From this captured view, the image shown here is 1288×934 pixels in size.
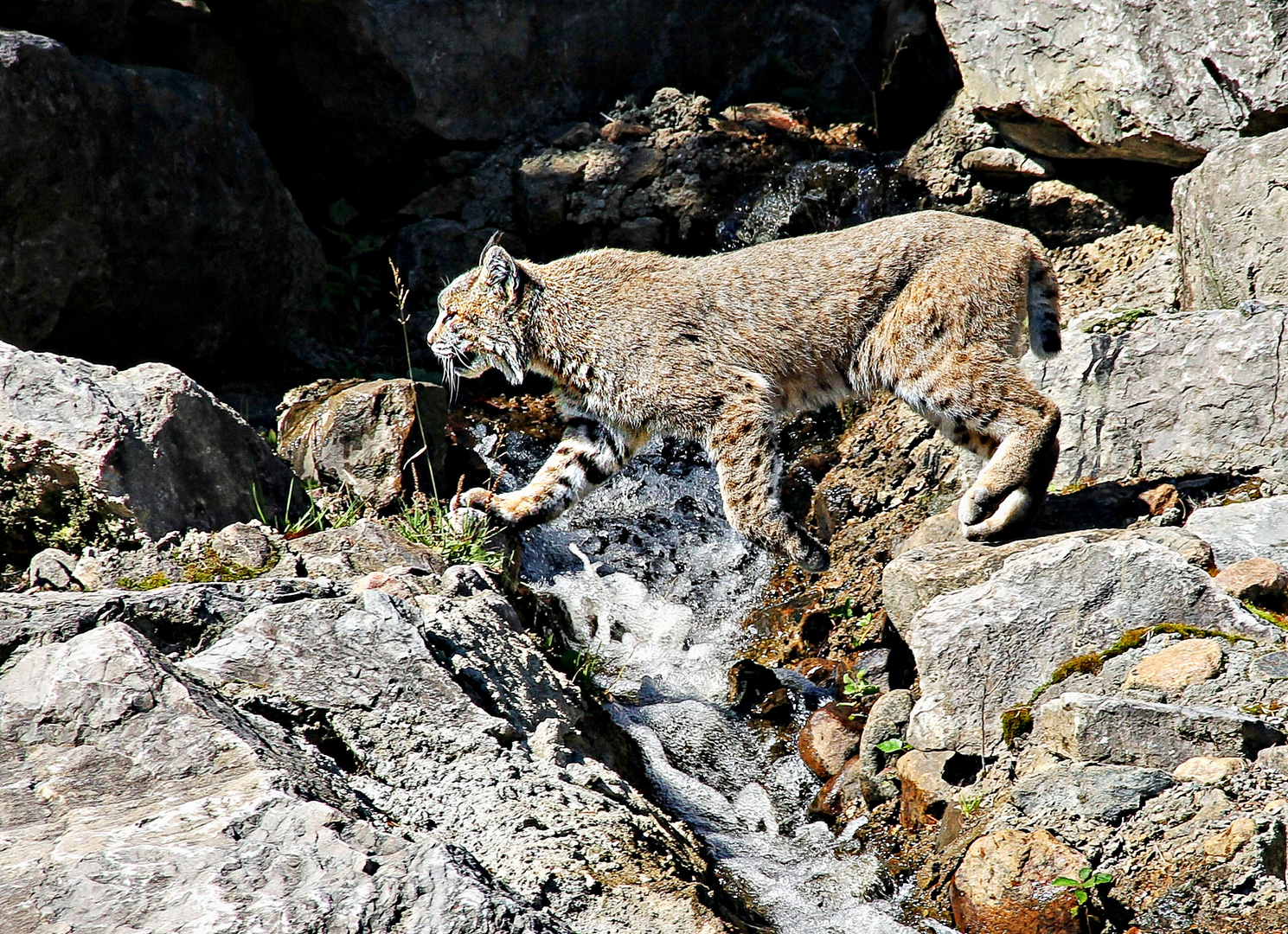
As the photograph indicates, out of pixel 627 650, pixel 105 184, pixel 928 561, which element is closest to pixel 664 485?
pixel 627 650

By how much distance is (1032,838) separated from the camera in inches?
172

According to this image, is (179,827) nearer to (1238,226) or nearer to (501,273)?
(501,273)

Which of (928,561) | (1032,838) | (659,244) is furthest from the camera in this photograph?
(659,244)

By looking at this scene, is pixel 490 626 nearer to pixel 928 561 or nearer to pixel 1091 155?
pixel 928 561

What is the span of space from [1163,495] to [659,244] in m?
5.39

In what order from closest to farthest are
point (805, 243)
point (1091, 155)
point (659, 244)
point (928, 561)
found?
point (928, 561) < point (805, 243) < point (1091, 155) < point (659, 244)

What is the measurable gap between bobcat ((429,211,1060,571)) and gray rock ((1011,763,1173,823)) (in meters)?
1.87

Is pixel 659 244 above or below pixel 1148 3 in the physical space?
below

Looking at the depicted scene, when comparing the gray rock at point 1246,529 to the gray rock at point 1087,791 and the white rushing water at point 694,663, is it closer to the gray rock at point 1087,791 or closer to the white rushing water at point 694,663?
the gray rock at point 1087,791

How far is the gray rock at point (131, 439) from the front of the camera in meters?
5.71

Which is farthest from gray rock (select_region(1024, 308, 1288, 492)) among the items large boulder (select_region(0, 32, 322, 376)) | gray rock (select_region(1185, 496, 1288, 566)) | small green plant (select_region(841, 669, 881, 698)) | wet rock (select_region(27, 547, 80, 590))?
large boulder (select_region(0, 32, 322, 376))

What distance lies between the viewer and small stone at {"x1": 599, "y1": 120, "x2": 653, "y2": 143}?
11.2m

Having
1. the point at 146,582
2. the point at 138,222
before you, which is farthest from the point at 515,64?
the point at 146,582

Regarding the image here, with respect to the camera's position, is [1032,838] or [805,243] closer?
[1032,838]
